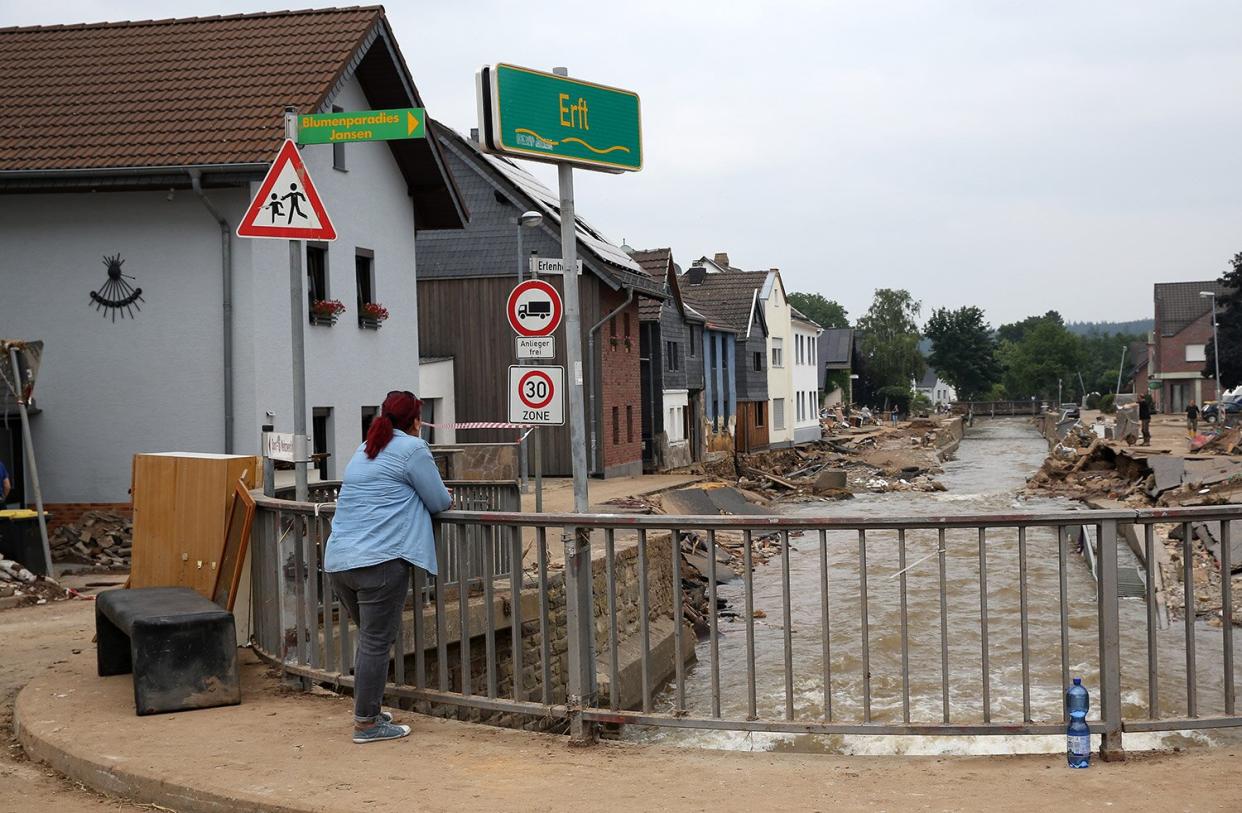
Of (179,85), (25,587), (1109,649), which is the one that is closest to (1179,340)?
(179,85)

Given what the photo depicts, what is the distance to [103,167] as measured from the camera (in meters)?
18.5

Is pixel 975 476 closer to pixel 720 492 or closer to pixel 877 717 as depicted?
pixel 720 492

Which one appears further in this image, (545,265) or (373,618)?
(545,265)

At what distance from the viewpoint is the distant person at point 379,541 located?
21.2 ft

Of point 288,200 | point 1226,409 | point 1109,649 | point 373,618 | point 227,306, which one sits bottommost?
point 1226,409

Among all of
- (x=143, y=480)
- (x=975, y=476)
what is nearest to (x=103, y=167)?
(x=143, y=480)

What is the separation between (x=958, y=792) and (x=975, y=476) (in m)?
52.0

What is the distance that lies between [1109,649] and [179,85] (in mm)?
18023

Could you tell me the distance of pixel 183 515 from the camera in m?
8.75

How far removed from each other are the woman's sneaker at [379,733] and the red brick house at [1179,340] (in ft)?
341

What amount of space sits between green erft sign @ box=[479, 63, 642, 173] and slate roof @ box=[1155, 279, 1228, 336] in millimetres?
110079

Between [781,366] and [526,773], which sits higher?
[781,366]

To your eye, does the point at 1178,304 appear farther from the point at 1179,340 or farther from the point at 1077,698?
the point at 1077,698

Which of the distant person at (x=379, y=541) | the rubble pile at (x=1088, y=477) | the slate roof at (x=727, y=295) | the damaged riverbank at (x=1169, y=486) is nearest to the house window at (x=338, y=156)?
the damaged riverbank at (x=1169, y=486)
